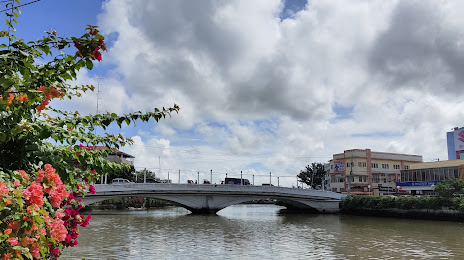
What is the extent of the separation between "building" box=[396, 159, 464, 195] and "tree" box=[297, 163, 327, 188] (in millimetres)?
29398

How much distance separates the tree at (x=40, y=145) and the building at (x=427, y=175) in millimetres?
48088

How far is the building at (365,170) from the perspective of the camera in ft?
208

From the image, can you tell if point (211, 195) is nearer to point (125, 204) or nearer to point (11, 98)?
point (125, 204)

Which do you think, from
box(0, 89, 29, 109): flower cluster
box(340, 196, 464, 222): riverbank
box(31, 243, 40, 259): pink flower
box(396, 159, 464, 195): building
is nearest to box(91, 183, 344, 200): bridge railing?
box(340, 196, 464, 222): riverbank

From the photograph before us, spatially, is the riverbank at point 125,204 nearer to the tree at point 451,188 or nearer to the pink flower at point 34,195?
the tree at point 451,188

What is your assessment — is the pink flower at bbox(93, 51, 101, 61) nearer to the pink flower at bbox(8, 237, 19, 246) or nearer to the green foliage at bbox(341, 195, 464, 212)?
the pink flower at bbox(8, 237, 19, 246)

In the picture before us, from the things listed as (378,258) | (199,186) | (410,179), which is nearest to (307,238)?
(378,258)

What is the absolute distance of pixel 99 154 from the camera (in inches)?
187

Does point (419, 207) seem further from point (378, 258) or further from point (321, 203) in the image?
point (378, 258)

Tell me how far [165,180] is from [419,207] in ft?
101

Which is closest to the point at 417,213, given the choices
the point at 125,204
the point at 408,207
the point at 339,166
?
the point at 408,207

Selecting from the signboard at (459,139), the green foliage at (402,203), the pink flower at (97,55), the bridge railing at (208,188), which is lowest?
the green foliage at (402,203)

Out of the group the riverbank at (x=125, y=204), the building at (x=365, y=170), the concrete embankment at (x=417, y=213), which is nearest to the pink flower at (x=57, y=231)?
the concrete embankment at (x=417, y=213)

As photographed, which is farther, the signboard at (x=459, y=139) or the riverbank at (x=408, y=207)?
the signboard at (x=459, y=139)
